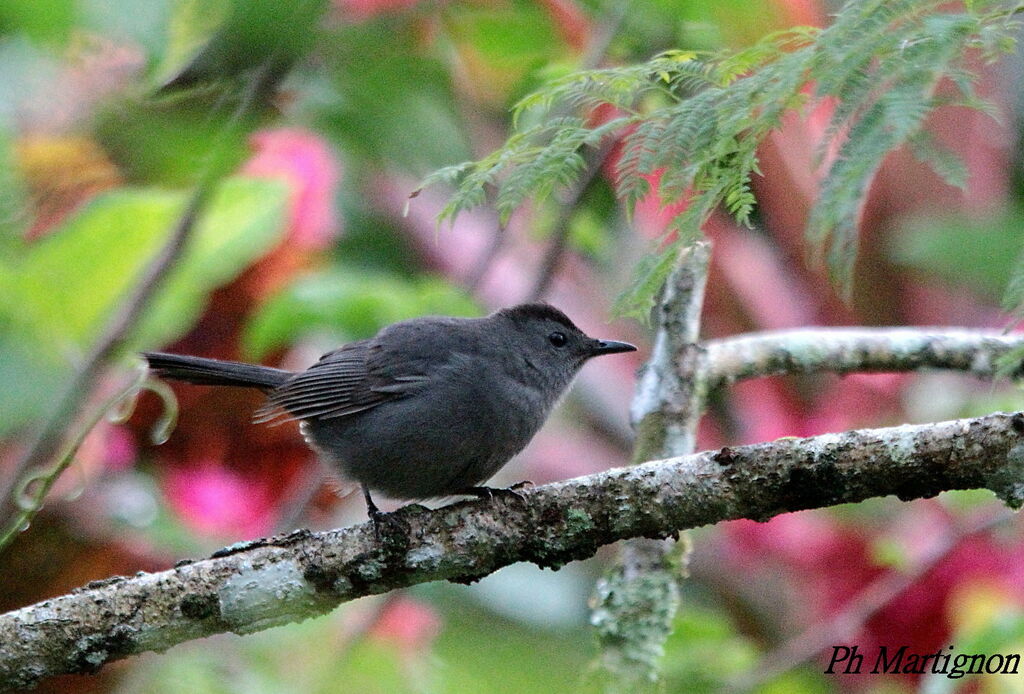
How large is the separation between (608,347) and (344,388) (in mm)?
1138

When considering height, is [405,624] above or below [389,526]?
above

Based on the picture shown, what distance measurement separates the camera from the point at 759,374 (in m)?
3.54

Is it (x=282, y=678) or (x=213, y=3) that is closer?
(x=213, y=3)

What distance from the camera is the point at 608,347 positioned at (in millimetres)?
4402

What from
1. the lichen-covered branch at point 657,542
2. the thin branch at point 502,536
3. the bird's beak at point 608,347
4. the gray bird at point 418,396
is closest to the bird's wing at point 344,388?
the gray bird at point 418,396

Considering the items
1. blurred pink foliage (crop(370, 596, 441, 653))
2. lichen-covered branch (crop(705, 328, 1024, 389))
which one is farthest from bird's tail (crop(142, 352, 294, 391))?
lichen-covered branch (crop(705, 328, 1024, 389))

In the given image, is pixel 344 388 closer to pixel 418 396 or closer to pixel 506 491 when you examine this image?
pixel 418 396

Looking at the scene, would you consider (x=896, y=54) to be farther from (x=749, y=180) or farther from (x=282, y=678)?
(x=282, y=678)

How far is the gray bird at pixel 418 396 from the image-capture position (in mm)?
3711

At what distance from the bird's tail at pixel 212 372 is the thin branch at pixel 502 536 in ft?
4.12

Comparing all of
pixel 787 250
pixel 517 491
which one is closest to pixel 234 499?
pixel 517 491

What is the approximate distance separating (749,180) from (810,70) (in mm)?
262

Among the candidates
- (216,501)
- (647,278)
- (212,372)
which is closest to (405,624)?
(216,501)

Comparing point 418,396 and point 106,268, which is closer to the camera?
point 106,268
